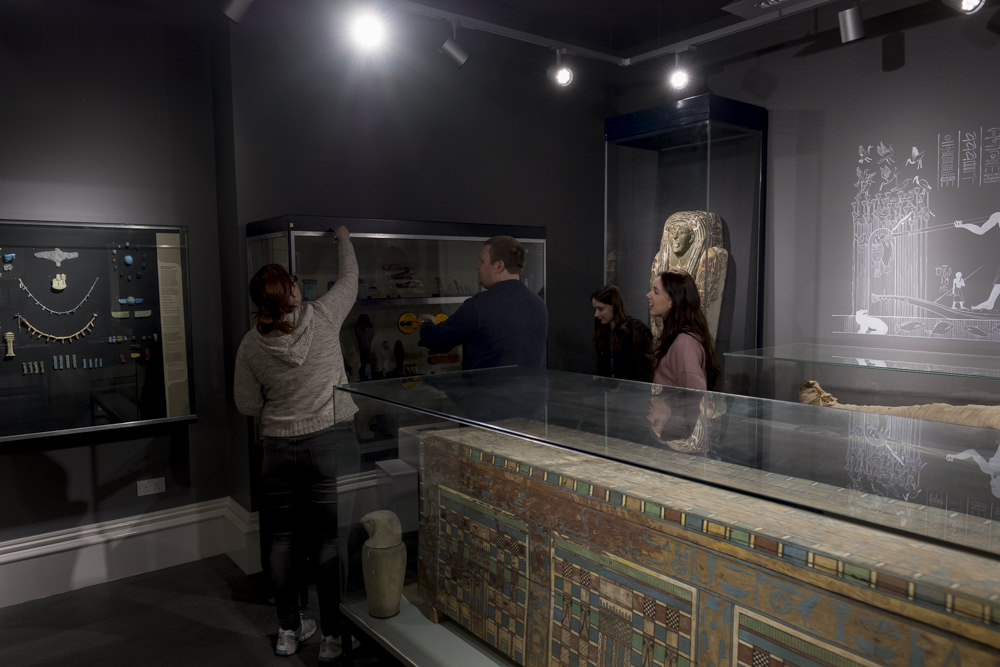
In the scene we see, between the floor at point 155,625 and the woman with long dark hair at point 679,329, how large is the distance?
1.80m

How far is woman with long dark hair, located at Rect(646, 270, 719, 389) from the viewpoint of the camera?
3.10 meters

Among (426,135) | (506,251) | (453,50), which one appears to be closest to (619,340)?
(506,251)

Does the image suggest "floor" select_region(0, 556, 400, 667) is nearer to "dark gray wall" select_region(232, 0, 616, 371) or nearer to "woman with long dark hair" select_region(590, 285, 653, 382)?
"dark gray wall" select_region(232, 0, 616, 371)

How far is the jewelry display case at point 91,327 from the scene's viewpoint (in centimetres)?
348

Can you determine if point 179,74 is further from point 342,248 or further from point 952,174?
point 952,174

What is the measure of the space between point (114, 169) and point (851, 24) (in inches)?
160

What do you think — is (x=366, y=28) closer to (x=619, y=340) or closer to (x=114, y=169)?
(x=114, y=169)

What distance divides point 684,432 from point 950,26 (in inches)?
150

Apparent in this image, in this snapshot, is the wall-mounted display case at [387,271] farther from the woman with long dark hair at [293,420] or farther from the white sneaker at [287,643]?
the white sneaker at [287,643]

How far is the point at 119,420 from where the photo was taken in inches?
148

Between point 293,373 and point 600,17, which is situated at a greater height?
point 600,17

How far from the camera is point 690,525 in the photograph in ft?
3.84

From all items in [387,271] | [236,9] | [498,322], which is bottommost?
[498,322]

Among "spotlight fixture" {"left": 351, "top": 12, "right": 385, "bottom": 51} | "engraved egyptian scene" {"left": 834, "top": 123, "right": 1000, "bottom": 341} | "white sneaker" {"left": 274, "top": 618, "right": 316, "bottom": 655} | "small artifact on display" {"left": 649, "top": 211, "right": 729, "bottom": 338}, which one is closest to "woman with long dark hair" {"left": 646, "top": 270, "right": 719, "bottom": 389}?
"small artifact on display" {"left": 649, "top": 211, "right": 729, "bottom": 338}
